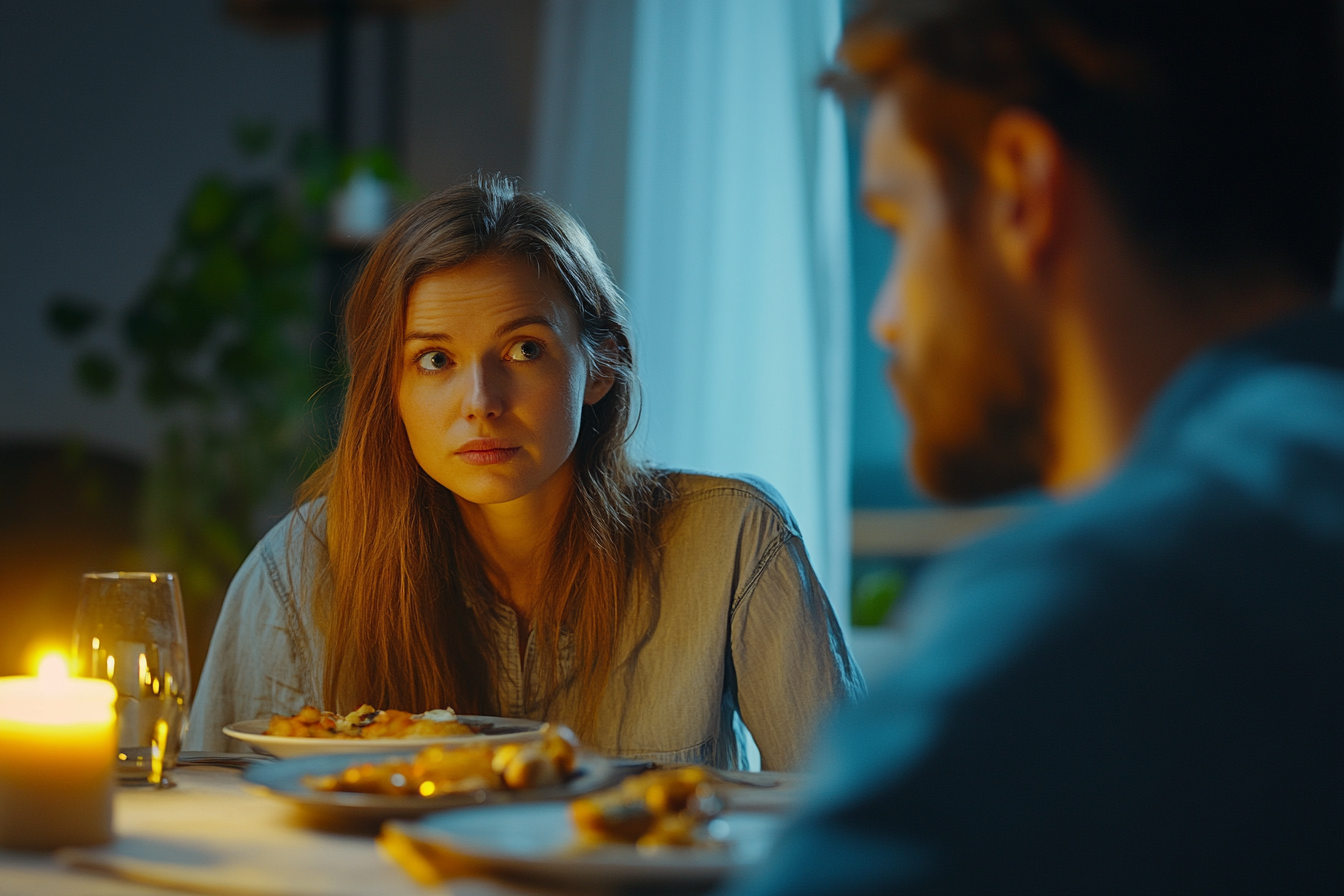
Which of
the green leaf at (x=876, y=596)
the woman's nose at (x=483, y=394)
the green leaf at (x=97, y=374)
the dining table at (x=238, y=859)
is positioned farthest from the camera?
the green leaf at (x=876, y=596)

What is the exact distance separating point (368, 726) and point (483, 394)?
42 cm

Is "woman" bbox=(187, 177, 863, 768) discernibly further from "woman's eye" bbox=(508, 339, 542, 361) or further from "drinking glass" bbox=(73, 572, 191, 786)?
"drinking glass" bbox=(73, 572, 191, 786)

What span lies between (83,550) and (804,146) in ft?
5.61

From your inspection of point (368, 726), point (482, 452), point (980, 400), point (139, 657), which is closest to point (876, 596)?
point (482, 452)

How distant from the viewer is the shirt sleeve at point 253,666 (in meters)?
1.41

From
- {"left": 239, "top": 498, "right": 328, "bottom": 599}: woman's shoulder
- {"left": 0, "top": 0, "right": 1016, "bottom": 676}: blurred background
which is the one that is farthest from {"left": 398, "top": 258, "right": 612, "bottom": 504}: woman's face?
{"left": 0, "top": 0, "right": 1016, "bottom": 676}: blurred background

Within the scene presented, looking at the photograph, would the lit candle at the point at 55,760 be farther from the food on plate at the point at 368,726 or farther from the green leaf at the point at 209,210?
the green leaf at the point at 209,210

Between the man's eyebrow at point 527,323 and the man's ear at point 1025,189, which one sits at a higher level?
the man's eyebrow at point 527,323

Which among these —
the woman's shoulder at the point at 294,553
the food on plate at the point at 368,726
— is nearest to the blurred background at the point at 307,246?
the woman's shoulder at the point at 294,553

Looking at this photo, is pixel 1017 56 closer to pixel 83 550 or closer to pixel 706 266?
pixel 706 266

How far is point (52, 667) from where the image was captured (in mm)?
798

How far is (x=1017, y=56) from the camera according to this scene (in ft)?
1.72

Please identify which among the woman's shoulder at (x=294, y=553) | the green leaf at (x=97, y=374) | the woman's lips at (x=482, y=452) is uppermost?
the green leaf at (x=97, y=374)

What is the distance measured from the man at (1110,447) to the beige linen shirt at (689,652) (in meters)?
0.82
